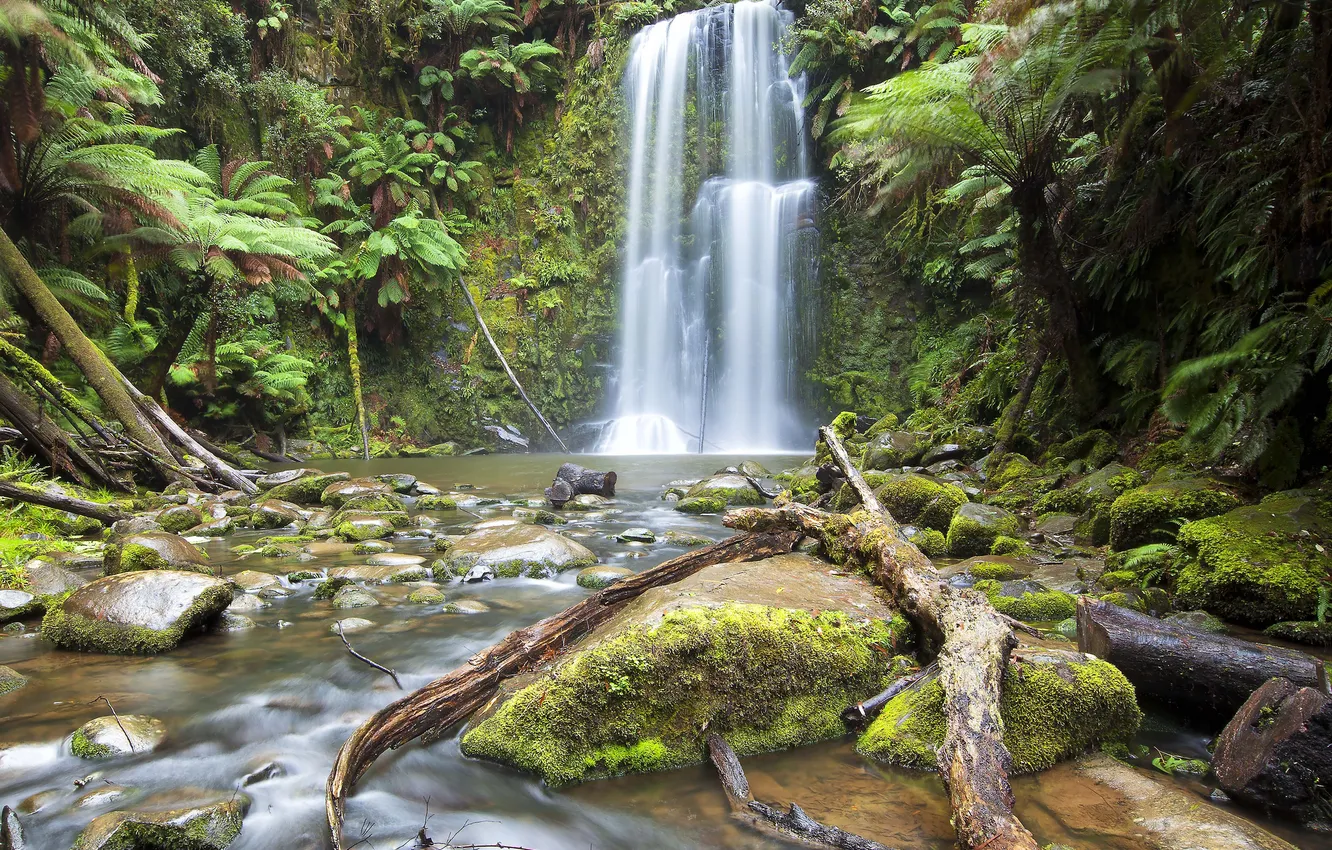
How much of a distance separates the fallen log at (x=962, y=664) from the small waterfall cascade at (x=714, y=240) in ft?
42.5

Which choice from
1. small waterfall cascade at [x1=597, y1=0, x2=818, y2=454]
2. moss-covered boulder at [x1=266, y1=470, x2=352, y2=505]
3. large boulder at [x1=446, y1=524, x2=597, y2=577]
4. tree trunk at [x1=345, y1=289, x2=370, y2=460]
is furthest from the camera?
small waterfall cascade at [x1=597, y1=0, x2=818, y2=454]

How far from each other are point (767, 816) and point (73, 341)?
9.62m

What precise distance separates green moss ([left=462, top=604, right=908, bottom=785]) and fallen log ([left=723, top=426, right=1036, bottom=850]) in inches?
17.3

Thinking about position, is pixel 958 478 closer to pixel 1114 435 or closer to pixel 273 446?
pixel 1114 435

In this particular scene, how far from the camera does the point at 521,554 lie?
213 inches

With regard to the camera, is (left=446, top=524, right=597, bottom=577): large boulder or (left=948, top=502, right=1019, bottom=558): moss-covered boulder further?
(left=446, top=524, right=597, bottom=577): large boulder

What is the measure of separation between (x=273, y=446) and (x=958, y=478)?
13.5 metres

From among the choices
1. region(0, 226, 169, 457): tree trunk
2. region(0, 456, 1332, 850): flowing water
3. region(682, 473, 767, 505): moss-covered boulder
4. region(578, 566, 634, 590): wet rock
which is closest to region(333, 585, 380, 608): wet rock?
region(0, 456, 1332, 850): flowing water

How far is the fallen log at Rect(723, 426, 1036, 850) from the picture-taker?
1746 mm

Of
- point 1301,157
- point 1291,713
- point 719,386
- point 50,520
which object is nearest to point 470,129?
point 719,386

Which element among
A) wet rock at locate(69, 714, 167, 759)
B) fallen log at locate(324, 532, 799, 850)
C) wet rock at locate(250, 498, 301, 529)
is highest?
fallen log at locate(324, 532, 799, 850)

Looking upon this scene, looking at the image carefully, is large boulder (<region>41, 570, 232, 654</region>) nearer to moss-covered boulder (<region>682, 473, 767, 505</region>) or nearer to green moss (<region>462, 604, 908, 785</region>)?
green moss (<region>462, 604, 908, 785</region>)

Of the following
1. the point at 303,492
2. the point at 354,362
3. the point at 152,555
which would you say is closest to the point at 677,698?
the point at 152,555

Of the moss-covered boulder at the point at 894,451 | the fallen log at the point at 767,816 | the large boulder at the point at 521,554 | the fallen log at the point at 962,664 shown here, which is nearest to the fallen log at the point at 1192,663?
the fallen log at the point at 962,664
